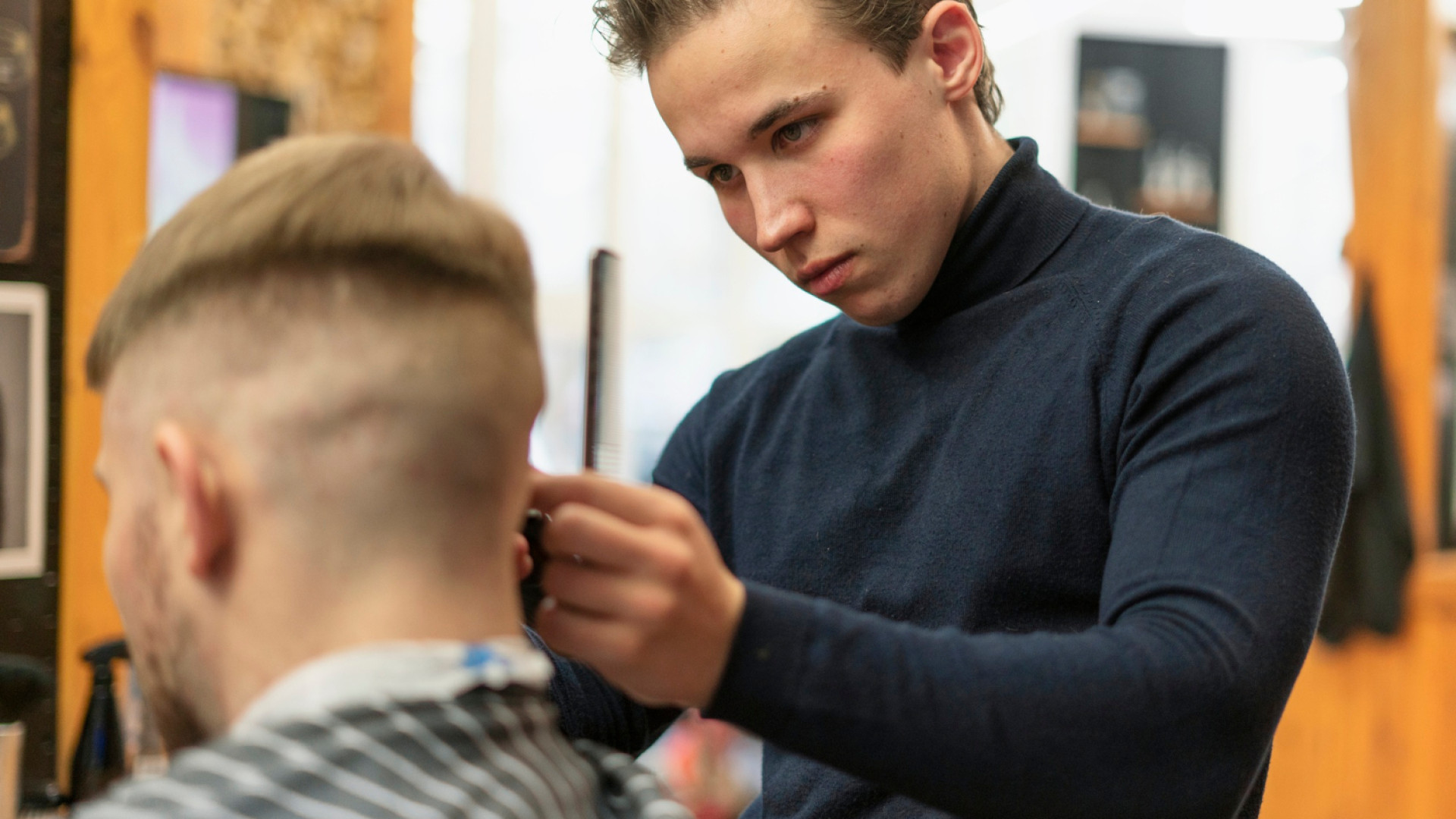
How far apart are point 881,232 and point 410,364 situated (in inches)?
25.8

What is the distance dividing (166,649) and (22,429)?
1.32 m

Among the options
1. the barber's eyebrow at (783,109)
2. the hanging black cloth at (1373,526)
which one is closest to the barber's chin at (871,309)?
the barber's eyebrow at (783,109)

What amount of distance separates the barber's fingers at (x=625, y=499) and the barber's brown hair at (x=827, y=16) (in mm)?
613

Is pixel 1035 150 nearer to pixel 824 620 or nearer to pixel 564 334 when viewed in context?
pixel 824 620

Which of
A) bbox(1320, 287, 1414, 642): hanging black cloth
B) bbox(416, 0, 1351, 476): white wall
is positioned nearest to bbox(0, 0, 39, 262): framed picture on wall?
bbox(416, 0, 1351, 476): white wall

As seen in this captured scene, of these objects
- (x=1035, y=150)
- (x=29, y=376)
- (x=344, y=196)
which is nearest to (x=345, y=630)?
(x=344, y=196)

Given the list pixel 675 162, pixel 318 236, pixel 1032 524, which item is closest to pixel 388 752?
pixel 318 236

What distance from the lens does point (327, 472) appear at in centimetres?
71

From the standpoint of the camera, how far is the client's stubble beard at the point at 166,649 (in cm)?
75

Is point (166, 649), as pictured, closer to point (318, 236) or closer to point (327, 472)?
point (327, 472)

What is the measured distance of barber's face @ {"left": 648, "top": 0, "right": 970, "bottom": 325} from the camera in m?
1.19

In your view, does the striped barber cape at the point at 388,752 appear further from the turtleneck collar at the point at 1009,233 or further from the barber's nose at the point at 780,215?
the turtleneck collar at the point at 1009,233

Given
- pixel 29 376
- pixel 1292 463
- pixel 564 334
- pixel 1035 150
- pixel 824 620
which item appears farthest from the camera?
Answer: pixel 564 334

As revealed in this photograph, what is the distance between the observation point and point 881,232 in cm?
126
